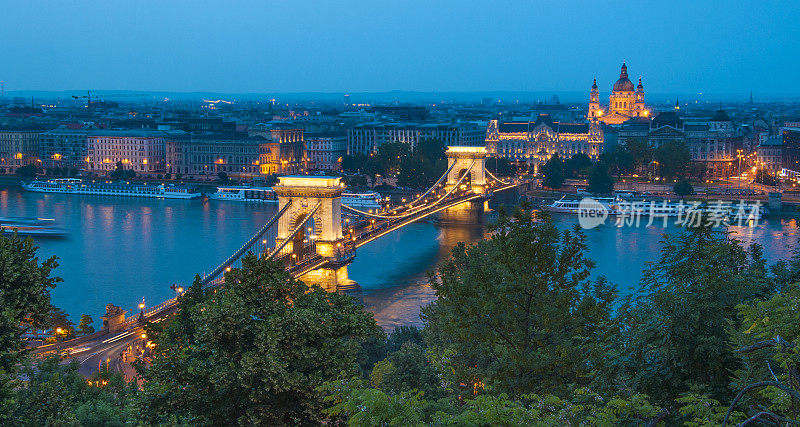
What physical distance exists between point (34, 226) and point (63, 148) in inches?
737

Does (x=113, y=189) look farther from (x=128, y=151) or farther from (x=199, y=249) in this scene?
(x=199, y=249)

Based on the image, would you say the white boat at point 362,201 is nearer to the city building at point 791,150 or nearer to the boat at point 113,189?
the boat at point 113,189

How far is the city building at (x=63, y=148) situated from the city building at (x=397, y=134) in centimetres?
1102

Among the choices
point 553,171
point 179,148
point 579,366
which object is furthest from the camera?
point 179,148

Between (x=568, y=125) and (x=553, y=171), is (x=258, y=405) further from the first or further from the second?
(x=568, y=125)

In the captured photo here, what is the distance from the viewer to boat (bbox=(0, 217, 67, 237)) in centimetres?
1909

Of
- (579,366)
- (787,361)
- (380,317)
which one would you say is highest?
(787,361)

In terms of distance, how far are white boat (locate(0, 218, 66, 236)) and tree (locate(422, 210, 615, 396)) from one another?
1559cm

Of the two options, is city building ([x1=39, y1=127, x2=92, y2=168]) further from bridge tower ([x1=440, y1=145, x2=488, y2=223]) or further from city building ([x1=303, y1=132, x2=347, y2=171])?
bridge tower ([x1=440, y1=145, x2=488, y2=223])

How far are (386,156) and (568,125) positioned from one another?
9.31 meters

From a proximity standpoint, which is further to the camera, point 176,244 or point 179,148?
point 179,148

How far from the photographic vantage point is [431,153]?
3111 centimetres

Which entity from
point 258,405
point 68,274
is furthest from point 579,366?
point 68,274

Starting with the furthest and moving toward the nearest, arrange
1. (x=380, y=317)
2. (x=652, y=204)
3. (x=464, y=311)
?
(x=652, y=204) < (x=380, y=317) < (x=464, y=311)
